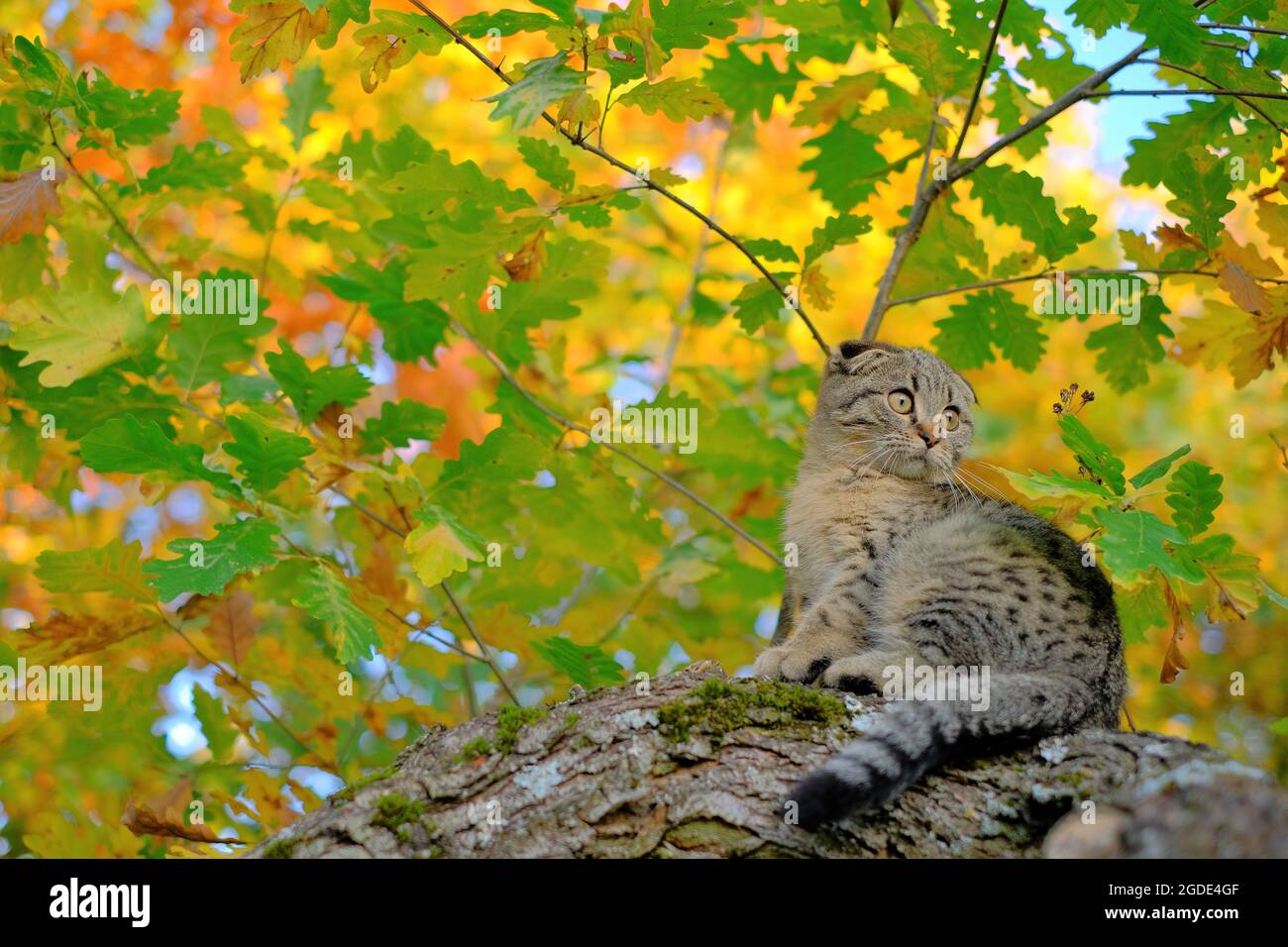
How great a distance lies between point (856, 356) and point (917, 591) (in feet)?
4.97

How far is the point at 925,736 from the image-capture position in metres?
3.16

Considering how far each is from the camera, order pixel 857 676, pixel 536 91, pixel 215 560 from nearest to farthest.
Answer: pixel 536 91 < pixel 215 560 < pixel 857 676

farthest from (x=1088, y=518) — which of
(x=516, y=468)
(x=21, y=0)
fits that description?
(x=21, y=0)

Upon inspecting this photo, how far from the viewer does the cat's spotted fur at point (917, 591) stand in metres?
3.24

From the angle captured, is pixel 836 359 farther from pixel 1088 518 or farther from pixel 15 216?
pixel 15 216

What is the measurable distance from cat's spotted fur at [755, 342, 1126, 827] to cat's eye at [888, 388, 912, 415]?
0.01m

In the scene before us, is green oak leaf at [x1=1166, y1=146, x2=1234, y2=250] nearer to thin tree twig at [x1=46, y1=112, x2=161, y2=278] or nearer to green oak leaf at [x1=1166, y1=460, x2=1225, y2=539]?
green oak leaf at [x1=1166, y1=460, x2=1225, y2=539]

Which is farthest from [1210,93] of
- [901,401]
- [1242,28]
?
[901,401]

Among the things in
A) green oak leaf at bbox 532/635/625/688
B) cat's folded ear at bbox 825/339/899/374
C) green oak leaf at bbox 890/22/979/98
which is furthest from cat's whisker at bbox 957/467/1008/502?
green oak leaf at bbox 532/635/625/688

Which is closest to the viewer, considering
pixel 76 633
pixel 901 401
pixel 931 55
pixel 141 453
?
pixel 141 453

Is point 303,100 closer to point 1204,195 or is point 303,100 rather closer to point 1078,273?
point 1078,273

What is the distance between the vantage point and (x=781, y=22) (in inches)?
173

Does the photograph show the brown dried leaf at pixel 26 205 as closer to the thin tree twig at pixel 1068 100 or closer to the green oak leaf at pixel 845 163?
the green oak leaf at pixel 845 163
